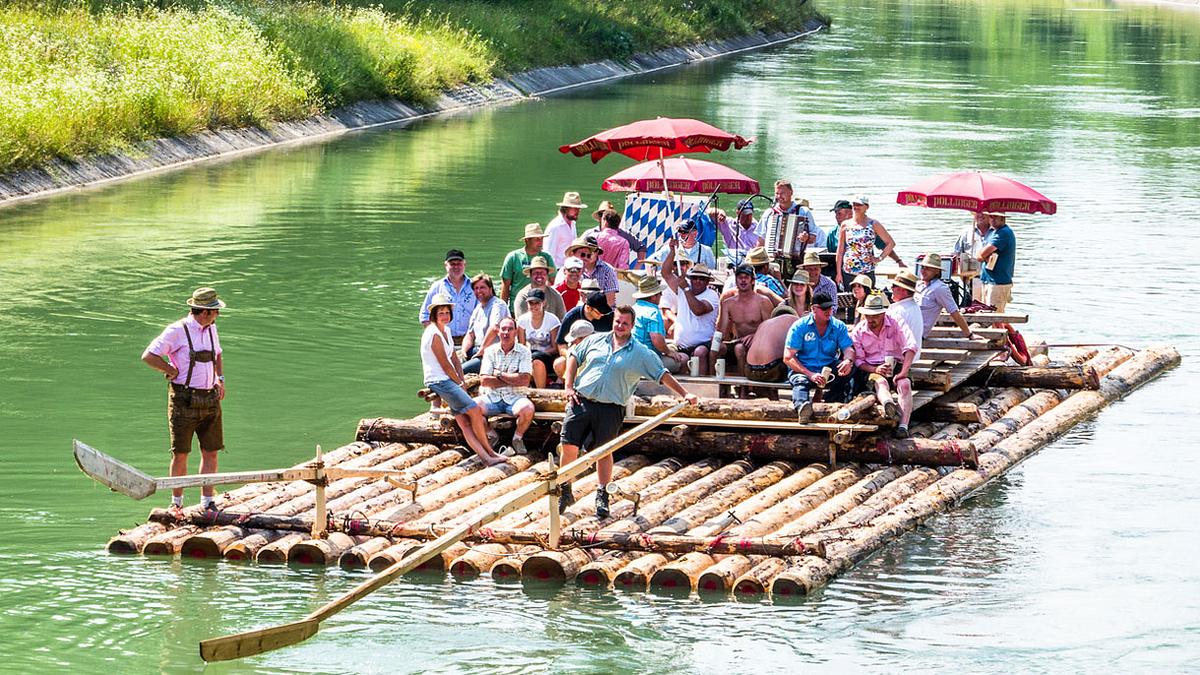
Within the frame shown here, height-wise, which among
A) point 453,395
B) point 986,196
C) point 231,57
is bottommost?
point 453,395

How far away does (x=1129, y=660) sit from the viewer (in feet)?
49.3

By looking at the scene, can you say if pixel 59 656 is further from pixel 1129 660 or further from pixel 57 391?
pixel 57 391

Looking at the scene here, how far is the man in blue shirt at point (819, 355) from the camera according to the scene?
19344 mm

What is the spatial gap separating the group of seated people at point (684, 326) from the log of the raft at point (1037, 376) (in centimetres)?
97

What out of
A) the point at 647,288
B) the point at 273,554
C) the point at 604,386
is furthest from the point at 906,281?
the point at 273,554

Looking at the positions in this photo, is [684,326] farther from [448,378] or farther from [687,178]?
[687,178]

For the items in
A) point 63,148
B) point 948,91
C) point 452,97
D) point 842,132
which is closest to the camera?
point 63,148

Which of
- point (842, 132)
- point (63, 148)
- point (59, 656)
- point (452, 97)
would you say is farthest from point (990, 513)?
point (452, 97)

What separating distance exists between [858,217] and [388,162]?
27274 mm

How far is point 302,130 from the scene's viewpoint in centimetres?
5438

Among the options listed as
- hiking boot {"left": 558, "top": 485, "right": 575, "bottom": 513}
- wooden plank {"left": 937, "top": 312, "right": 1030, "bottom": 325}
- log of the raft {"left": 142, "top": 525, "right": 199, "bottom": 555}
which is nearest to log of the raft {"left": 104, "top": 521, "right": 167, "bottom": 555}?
log of the raft {"left": 142, "top": 525, "right": 199, "bottom": 555}

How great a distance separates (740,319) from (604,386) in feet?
11.6

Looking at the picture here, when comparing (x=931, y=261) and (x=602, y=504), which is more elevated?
(x=931, y=261)

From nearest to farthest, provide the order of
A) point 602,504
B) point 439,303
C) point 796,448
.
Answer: point 602,504
point 439,303
point 796,448
